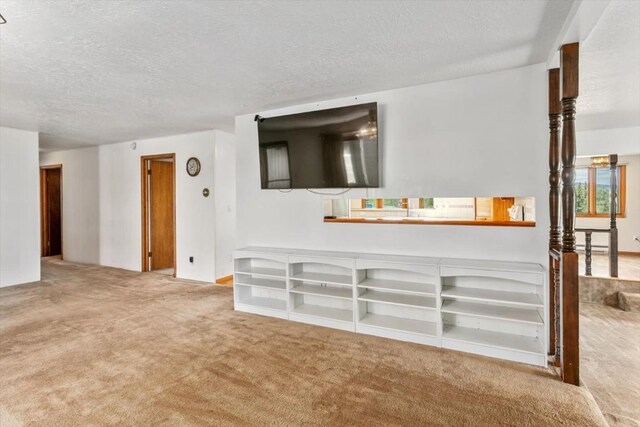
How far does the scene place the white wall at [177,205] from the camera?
547 centimetres

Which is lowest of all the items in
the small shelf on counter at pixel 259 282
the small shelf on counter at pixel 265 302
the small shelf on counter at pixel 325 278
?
the small shelf on counter at pixel 265 302

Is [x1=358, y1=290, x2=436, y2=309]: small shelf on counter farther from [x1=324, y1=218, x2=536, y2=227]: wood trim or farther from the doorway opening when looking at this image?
the doorway opening

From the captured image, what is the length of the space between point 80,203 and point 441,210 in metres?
6.90

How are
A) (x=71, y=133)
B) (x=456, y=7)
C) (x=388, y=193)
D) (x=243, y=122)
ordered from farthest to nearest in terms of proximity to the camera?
(x=71, y=133) → (x=243, y=122) → (x=388, y=193) → (x=456, y=7)

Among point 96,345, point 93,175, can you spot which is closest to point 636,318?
point 96,345

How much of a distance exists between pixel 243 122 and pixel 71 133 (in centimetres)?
317

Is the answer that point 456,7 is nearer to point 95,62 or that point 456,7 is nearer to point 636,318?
point 95,62

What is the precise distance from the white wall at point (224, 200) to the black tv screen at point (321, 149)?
1.60 m

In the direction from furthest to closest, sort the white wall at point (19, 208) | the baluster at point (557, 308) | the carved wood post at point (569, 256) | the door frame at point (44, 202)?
1. the door frame at point (44, 202)
2. the white wall at point (19, 208)
3. the baluster at point (557, 308)
4. the carved wood post at point (569, 256)

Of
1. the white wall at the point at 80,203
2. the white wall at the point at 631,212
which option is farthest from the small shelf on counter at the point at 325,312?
the white wall at the point at 631,212

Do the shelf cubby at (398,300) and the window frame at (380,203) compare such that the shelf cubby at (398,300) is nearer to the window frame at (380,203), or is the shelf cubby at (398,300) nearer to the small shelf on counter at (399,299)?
the small shelf on counter at (399,299)

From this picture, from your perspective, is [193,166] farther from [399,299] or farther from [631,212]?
[631,212]

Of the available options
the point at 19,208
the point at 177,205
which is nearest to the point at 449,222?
the point at 177,205

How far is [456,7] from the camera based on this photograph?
2.03 metres
